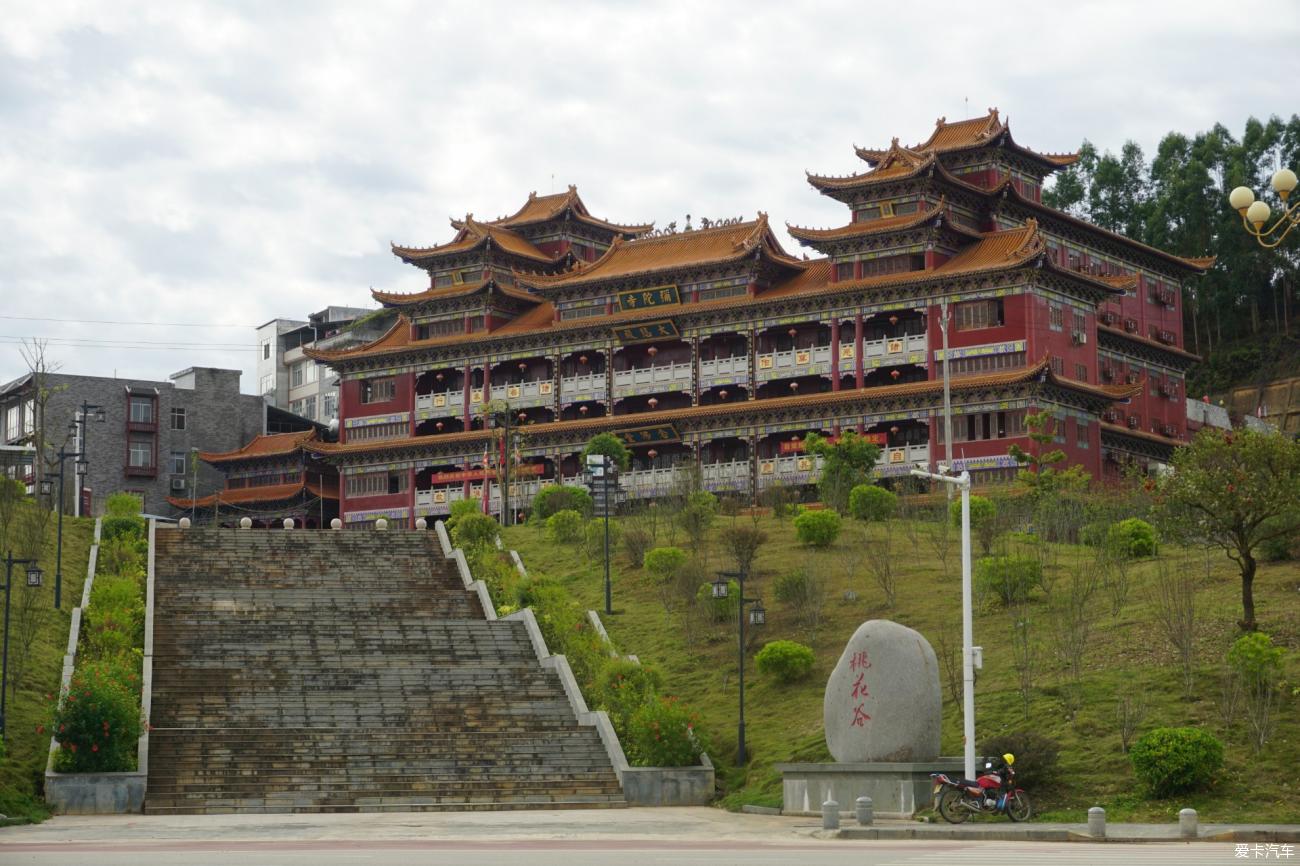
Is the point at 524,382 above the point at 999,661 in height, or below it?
above

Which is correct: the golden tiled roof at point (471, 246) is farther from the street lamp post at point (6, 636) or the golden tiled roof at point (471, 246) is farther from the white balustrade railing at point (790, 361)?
the street lamp post at point (6, 636)

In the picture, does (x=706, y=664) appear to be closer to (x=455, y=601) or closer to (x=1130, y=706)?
(x=455, y=601)

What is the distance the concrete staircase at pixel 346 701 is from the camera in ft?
117

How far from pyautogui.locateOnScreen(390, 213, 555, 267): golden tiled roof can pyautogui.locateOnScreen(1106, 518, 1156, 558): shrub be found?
146 ft

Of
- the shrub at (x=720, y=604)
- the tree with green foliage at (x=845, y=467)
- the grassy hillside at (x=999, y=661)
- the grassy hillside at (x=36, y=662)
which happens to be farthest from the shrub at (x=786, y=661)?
the tree with green foliage at (x=845, y=467)

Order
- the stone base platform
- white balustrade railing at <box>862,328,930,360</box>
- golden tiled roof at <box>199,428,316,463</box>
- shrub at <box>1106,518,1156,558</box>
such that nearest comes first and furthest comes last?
the stone base platform < shrub at <box>1106,518,1156,558</box> < white balustrade railing at <box>862,328,930,360</box> < golden tiled roof at <box>199,428,316,463</box>

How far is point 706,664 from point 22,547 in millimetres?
19418

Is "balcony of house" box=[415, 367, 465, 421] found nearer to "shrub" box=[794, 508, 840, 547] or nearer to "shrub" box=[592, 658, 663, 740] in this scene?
"shrub" box=[794, 508, 840, 547]

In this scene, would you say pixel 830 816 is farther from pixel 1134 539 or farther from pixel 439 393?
pixel 439 393

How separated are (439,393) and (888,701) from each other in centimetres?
5308

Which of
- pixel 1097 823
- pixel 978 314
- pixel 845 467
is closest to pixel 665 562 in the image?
pixel 845 467

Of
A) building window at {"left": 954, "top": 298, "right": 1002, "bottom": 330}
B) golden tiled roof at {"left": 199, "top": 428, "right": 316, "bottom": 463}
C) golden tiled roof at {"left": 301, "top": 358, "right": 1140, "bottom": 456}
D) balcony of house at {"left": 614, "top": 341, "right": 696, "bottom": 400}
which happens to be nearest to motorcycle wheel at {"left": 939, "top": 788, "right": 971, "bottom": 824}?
golden tiled roof at {"left": 301, "top": 358, "right": 1140, "bottom": 456}

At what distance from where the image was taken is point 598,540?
55.2 metres

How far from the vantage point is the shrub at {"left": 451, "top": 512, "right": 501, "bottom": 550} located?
5467 cm
